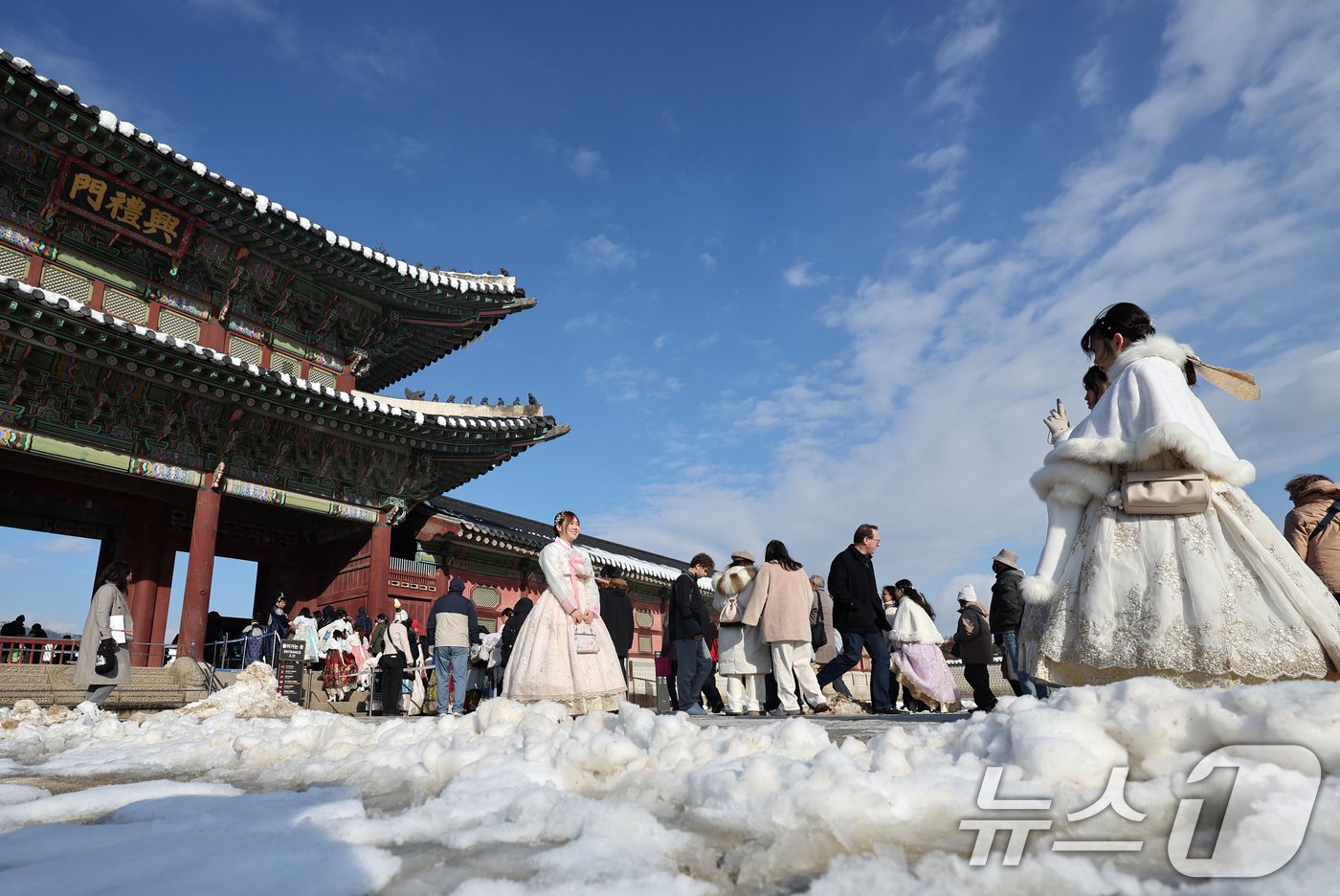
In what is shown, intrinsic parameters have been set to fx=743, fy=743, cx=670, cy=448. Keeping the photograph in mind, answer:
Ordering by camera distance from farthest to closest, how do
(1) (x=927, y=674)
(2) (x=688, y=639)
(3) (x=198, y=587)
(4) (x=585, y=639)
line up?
(3) (x=198, y=587)
(1) (x=927, y=674)
(2) (x=688, y=639)
(4) (x=585, y=639)

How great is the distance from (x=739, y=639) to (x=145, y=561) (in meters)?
11.0

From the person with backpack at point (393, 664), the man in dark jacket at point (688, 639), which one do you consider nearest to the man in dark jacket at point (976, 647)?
the man in dark jacket at point (688, 639)

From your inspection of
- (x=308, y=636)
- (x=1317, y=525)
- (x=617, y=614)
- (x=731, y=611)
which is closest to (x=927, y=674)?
(x=731, y=611)

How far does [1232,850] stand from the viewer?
1.20m

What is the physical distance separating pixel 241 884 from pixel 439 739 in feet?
4.67

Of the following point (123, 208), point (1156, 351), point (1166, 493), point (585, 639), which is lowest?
point (585, 639)

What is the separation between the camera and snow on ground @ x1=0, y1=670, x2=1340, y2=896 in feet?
4.13

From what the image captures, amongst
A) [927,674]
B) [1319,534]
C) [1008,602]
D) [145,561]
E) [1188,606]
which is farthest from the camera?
[145,561]

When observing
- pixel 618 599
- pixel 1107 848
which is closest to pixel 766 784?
pixel 1107 848

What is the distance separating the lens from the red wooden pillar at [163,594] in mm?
12695

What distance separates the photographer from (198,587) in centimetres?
1105

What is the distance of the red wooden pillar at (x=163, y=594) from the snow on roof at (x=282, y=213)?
609 cm

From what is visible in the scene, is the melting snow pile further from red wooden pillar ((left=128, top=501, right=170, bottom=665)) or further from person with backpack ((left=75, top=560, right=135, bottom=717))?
red wooden pillar ((left=128, top=501, right=170, bottom=665))

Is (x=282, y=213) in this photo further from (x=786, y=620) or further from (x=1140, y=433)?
(x=1140, y=433)
